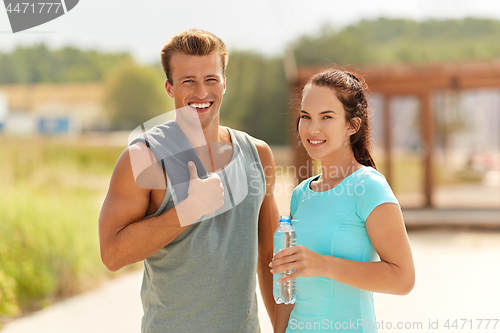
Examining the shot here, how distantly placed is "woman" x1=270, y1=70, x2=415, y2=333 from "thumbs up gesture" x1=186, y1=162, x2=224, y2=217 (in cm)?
33

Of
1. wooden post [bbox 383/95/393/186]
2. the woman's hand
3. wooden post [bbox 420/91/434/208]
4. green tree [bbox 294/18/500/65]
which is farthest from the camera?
green tree [bbox 294/18/500/65]

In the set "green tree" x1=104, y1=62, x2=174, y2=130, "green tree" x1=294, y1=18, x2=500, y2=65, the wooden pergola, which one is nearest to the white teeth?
the wooden pergola

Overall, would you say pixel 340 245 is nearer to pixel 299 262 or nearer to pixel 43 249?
pixel 299 262

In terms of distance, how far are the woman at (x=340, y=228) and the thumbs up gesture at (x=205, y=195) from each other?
0.33 meters

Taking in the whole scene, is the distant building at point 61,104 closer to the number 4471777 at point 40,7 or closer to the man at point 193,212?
the number 4471777 at point 40,7

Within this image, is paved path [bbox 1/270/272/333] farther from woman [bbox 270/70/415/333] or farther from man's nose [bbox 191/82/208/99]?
man's nose [bbox 191/82/208/99]

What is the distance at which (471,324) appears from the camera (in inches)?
174

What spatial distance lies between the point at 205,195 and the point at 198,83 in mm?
560

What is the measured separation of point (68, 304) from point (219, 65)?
4.19 meters

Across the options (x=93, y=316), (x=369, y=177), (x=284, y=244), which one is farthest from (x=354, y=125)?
(x=93, y=316)

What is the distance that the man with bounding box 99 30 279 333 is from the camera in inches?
71.2

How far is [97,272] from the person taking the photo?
19.6 ft

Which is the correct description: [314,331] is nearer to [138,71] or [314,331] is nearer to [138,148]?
[138,148]

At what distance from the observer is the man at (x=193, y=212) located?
1.81m
